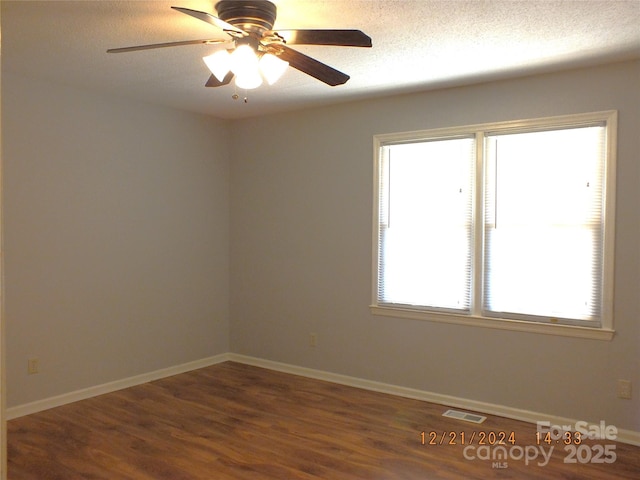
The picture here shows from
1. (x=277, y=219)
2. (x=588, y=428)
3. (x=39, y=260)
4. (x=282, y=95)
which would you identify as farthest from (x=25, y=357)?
(x=588, y=428)

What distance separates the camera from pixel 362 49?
322 centimetres

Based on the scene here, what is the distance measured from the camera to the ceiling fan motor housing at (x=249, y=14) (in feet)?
8.13

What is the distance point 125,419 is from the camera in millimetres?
3818

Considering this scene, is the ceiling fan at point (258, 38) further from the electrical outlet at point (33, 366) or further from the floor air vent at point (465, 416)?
the floor air vent at point (465, 416)

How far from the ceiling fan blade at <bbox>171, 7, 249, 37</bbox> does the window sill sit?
2670mm

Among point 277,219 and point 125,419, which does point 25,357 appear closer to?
point 125,419

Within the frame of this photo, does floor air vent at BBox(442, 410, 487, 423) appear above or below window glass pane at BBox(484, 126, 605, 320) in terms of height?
below

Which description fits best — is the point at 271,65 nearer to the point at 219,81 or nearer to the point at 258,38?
the point at 258,38

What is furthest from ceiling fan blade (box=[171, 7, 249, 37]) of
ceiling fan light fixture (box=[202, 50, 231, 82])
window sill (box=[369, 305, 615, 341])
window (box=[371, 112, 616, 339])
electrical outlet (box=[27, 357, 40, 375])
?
electrical outlet (box=[27, 357, 40, 375])

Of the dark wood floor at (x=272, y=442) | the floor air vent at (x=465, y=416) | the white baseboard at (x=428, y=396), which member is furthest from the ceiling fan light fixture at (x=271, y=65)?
the white baseboard at (x=428, y=396)

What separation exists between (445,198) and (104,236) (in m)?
2.82

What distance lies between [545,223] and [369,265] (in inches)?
58.0

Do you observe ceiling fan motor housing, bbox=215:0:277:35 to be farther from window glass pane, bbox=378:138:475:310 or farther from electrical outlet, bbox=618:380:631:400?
electrical outlet, bbox=618:380:631:400

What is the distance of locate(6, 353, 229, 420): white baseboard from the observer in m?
3.88
